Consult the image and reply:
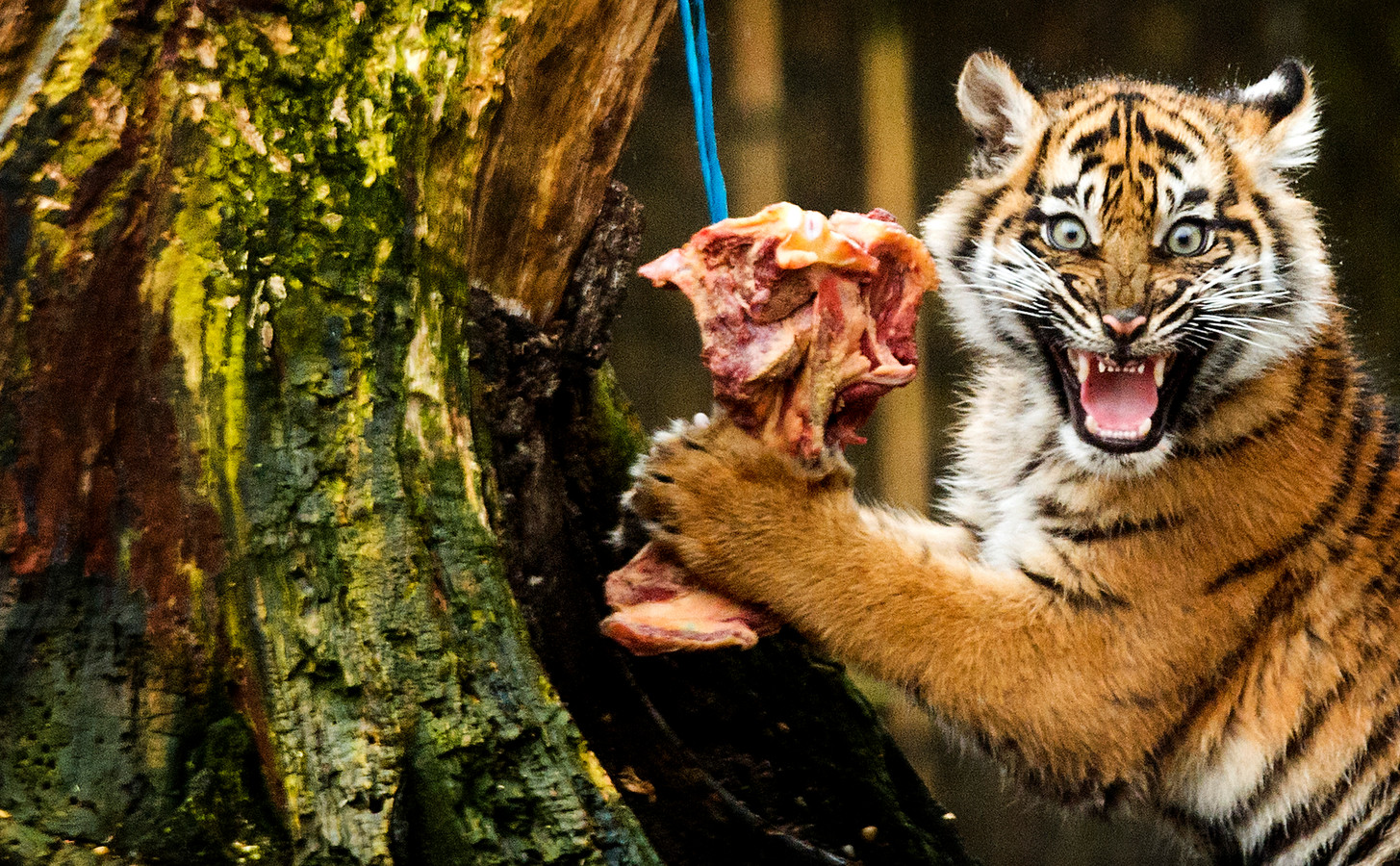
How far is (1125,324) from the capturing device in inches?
72.9

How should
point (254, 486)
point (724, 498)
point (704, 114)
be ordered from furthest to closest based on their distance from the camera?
point (724, 498) < point (704, 114) < point (254, 486)

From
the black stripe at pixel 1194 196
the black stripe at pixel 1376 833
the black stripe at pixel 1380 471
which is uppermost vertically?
the black stripe at pixel 1194 196

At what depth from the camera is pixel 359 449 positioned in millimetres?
1522

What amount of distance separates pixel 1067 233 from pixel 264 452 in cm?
122

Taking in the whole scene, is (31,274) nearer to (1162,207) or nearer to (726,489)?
(726,489)

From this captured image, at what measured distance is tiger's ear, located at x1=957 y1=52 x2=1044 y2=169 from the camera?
85.7 inches

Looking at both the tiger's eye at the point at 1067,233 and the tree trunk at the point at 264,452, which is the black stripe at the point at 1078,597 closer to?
the tiger's eye at the point at 1067,233

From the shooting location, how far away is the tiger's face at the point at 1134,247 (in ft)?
6.29

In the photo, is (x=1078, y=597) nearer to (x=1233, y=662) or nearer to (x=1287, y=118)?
(x=1233, y=662)

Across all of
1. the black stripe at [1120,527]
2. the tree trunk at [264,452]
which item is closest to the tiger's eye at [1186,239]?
the black stripe at [1120,527]

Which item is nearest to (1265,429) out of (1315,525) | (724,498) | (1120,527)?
(1315,525)

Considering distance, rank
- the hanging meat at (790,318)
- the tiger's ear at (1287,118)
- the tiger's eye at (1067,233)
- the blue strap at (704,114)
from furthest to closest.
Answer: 1. the tiger's ear at (1287,118)
2. the tiger's eye at (1067,233)
3. the blue strap at (704,114)
4. the hanging meat at (790,318)

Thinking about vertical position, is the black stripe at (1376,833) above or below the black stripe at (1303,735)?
below

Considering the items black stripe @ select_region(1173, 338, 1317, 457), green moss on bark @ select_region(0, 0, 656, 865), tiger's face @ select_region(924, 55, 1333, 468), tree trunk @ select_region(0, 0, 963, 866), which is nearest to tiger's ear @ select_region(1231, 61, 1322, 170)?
tiger's face @ select_region(924, 55, 1333, 468)
